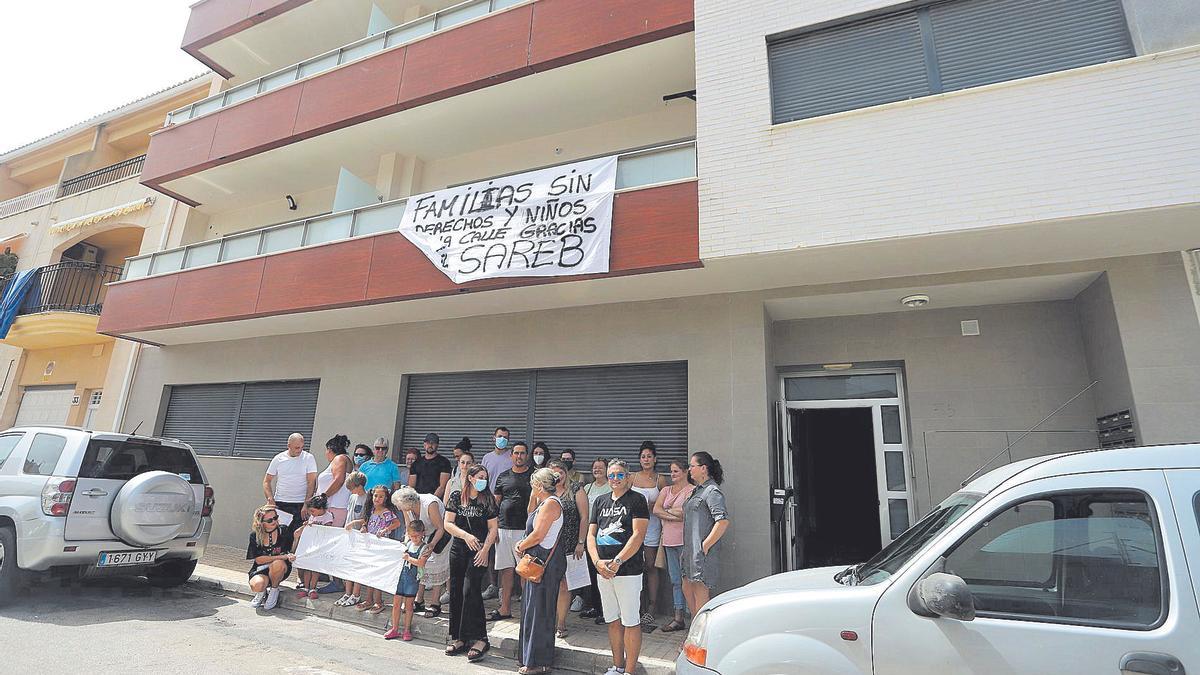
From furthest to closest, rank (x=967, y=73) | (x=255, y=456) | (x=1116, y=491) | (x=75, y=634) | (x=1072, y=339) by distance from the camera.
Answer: (x=255, y=456) → (x=1072, y=339) → (x=967, y=73) → (x=75, y=634) → (x=1116, y=491)

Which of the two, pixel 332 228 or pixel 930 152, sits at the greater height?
pixel 332 228

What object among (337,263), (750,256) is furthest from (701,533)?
(337,263)

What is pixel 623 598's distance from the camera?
5.20 metres

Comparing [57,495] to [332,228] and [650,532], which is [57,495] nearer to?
[332,228]

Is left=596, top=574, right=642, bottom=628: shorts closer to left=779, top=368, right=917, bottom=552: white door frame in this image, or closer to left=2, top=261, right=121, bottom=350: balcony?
left=779, top=368, right=917, bottom=552: white door frame

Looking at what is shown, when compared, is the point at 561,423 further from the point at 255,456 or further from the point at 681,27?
the point at 255,456

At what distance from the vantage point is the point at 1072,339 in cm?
720

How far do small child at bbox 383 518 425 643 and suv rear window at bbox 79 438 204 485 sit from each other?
12.3ft

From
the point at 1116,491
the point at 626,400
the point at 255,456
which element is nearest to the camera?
the point at 1116,491

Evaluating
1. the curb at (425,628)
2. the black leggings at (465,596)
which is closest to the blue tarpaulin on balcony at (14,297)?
the curb at (425,628)

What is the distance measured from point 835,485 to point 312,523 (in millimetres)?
8154

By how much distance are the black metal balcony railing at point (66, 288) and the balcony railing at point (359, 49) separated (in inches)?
245

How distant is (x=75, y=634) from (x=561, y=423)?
236 inches

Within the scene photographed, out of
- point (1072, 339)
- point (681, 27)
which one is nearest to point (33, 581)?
point (681, 27)
